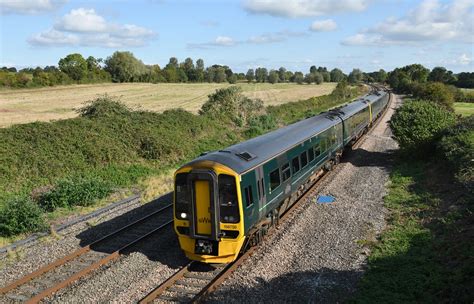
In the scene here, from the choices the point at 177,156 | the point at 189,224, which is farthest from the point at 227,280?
the point at 177,156

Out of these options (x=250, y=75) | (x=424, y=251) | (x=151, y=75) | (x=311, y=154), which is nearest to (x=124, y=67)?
(x=151, y=75)

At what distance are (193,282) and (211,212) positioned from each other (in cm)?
172

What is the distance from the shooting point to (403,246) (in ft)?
39.4

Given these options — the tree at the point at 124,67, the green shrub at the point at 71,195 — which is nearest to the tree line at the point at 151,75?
the tree at the point at 124,67

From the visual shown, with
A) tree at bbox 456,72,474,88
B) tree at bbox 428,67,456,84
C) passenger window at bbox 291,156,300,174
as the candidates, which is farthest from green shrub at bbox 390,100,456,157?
tree at bbox 428,67,456,84

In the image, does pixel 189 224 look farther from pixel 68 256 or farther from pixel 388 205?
pixel 388 205

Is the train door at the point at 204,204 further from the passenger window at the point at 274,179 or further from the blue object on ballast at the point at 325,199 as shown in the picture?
the blue object on ballast at the point at 325,199

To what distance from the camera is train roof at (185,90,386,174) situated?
11078 mm

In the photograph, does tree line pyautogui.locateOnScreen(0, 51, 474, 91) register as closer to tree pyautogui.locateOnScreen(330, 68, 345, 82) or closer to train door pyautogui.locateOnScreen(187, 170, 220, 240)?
tree pyautogui.locateOnScreen(330, 68, 345, 82)

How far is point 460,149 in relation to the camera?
18.9 m

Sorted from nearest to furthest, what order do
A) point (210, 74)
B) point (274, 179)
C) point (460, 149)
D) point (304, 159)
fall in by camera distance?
point (274, 179) < point (304, 159) < point (460, 149) < point (210, 74)

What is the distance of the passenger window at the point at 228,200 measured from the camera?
10484 mm

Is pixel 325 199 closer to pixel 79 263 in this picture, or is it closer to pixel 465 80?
pixel 79 263

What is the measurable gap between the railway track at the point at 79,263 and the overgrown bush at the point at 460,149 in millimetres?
11682
